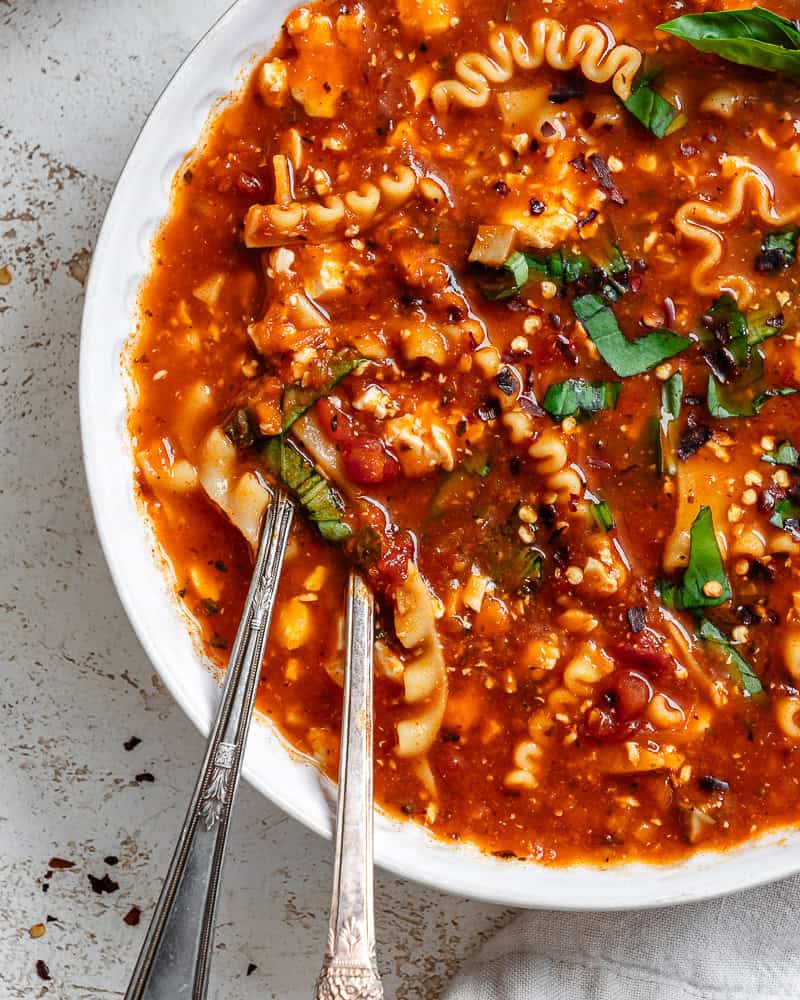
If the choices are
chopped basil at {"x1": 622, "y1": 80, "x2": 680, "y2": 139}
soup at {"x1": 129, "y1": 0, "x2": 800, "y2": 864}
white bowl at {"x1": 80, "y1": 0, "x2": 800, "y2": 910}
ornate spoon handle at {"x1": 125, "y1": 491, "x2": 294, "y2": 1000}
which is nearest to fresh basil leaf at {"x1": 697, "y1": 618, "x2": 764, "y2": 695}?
soup at {"x1": 129, "y1": 0, "x2": 800, "y2": 864}

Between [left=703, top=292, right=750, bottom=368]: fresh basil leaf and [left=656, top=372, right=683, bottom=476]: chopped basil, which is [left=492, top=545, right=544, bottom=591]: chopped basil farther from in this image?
[left=703, top=292, right=750, bottom=368]: fresh basil leaf

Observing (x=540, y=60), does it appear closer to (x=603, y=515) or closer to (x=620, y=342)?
(x=620, y=342)

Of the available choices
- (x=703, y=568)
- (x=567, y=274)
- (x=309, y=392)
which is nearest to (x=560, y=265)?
(x=567, y=274)

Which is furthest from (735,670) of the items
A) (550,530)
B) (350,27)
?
(350,27)

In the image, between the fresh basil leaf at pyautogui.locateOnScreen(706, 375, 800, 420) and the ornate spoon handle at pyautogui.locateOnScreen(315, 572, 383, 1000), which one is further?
the fresh basil leaf at pyautogui.locateOnScreen(706, 375, 800, 420)

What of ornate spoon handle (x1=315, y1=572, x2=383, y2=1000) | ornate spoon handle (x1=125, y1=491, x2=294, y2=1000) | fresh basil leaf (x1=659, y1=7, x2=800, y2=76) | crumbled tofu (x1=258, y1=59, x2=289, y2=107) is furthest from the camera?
crumbled tofu (x1=258, y1=59, x2=289, y2=107)

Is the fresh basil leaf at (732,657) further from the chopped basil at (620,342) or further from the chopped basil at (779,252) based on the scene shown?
the chopped basil at (779,252)

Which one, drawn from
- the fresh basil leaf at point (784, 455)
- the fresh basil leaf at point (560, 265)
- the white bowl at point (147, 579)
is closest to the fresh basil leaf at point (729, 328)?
the fresh basil leaf at point (784, 455)
